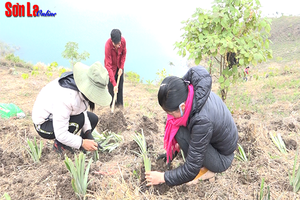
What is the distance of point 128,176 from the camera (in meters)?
2.04

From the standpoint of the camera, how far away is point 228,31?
120 inches

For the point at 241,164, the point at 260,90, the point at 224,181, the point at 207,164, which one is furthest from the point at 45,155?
the point at 260,90

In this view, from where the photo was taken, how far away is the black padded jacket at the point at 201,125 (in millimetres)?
1457

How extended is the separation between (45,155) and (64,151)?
237mm

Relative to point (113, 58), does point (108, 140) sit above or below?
below

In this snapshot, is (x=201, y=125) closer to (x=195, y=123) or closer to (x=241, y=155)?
(x=195, y=123)

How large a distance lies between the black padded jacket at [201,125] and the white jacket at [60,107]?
1.10 metres

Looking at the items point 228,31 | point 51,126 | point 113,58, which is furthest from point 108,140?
point 228,31

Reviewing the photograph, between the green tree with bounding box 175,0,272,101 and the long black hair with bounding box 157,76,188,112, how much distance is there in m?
1.69

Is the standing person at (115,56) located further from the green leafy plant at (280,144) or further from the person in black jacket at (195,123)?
the green leafy plant at (280,144)

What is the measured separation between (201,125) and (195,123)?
45 millimetres

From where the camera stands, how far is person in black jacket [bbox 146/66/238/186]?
143 cm

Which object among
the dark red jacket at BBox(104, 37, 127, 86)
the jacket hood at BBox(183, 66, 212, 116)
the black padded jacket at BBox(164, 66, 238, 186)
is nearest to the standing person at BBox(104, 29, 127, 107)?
the dark red jacket at BBox(104, 37, 127, 86)

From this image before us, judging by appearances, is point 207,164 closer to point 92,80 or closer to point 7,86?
point 92,80
